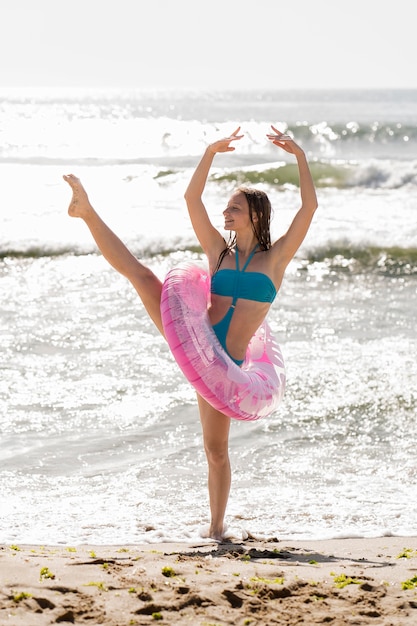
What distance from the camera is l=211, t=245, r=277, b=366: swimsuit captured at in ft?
14.6

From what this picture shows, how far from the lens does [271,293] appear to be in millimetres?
4512

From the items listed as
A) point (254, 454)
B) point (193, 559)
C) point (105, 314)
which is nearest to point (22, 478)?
point (254, 454)

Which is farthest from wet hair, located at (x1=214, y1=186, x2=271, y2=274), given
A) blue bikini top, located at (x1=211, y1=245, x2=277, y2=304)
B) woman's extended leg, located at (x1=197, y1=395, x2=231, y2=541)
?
woman's extended leg, located at (x1=197, y1=395, x2=231, y2=541)

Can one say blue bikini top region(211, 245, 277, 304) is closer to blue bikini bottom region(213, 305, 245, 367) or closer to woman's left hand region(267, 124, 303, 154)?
blue bikini bottom region(213, 305, 245, 367)

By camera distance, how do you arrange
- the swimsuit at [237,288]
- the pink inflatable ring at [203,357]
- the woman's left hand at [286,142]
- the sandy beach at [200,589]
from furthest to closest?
the woman's left hand at [286,142] → the swimsuit at [237,288] → the pink inflatable ring at [203,357] → the sandy beach at [200,589]

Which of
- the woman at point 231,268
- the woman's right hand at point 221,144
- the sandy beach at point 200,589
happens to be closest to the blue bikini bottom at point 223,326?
the woman at point 231,268

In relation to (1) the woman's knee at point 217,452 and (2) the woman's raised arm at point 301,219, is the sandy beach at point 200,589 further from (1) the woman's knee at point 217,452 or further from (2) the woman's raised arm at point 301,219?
(2) the woman's raised arm at point 301,219

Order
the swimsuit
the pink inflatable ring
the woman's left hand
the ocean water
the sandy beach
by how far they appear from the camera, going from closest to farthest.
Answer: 1. the sandy beach
2. the pink inflatable ring
3. the swimsuit
4. the woman's left hand
5. the ocean water

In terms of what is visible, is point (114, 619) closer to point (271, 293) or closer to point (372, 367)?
point (271, 293)

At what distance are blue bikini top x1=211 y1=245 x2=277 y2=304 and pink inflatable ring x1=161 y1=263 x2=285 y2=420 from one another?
130 millimetres

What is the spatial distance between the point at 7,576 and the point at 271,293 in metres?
1.87

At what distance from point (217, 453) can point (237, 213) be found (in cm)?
120

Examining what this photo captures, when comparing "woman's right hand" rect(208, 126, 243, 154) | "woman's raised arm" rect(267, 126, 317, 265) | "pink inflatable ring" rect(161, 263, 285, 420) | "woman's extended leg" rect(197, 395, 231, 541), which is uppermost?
"woman's right hand" rect(208, 126, 243, 154)

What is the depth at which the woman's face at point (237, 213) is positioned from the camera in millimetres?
4516
